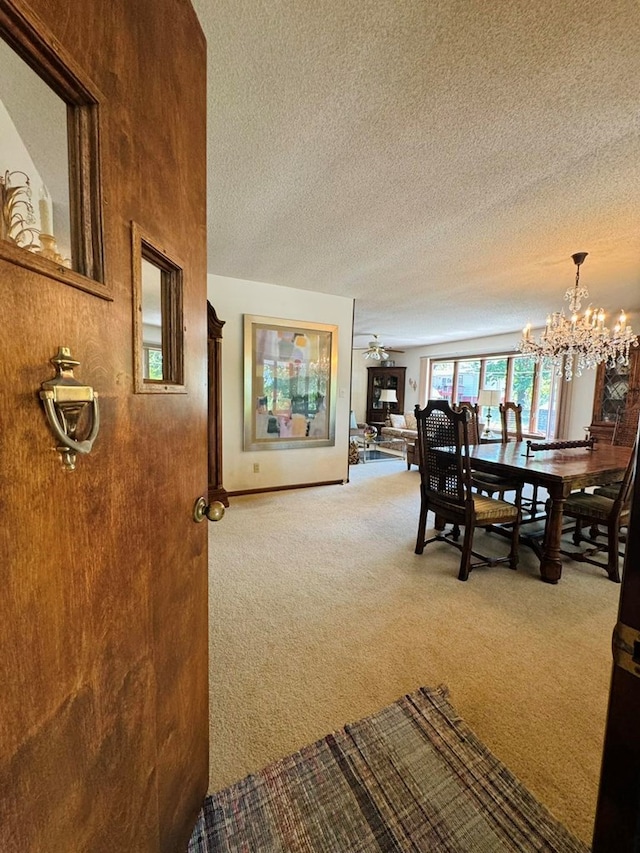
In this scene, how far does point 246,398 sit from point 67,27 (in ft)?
12.1

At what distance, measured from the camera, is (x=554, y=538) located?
236 cm

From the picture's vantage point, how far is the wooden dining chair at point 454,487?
2377 millimetres

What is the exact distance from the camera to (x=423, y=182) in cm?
204

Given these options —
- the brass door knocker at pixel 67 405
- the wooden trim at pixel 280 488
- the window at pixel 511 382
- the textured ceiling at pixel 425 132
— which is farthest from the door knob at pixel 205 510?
the window at pixel 511 382

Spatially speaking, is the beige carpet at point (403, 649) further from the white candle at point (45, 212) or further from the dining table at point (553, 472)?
the white candle at point (45, 212)

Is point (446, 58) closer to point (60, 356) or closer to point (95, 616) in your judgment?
point (60, 356)

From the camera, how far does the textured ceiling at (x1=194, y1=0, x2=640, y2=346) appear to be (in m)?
1.20

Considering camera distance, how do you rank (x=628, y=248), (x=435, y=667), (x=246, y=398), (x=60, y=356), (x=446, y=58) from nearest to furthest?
(x=60, y=356) < (x=446, y=58) < (x=435, y=667) < (x=628, y=248) < (x=246, y=398)

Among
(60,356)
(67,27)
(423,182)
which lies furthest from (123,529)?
(423,182)

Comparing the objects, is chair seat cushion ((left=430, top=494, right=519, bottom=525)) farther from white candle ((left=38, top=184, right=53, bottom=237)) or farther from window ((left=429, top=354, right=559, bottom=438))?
window ((left=429, top=354, right=559, bottom=438))

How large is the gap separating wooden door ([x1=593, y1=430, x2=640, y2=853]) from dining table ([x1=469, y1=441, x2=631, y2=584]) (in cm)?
209

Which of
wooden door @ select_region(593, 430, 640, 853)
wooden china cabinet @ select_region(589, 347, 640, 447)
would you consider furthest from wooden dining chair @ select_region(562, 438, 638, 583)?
wooden china cabinet @ select_region(589, 347, 640, 447)

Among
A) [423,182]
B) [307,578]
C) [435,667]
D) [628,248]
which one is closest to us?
[435,667]

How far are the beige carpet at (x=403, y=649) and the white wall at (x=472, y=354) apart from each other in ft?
12.6
